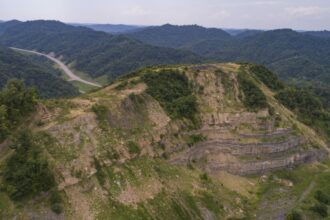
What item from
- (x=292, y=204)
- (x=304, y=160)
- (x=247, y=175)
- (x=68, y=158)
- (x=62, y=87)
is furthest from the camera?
(x=62, y=87)

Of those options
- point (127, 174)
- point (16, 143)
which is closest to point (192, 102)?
point (127, 174)

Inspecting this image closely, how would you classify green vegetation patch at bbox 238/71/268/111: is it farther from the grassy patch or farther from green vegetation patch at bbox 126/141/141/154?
the grassy patch

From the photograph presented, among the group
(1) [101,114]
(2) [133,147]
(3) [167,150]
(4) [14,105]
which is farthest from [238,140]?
(4) [14,105]

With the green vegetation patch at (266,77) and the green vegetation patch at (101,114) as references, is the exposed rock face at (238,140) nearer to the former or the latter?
the green vegetation patch at (101,114)

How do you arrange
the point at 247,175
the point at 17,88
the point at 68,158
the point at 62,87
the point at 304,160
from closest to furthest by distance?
1. the point at 68,158
2. the point at 17,88
3. the point at 247,175
4. the point at 304,160
5. the point at 62,87

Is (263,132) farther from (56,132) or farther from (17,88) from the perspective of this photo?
(17,88)

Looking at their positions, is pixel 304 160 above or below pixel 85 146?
below
